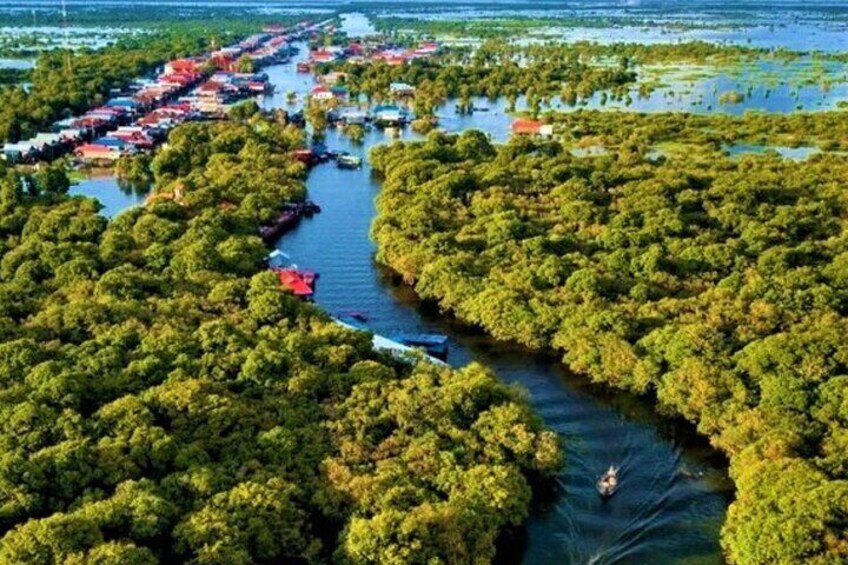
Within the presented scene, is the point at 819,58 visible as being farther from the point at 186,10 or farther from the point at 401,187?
the point at 186,10

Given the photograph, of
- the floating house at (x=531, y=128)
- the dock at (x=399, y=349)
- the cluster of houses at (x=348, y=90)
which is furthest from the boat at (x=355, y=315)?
the cluster of houses at (x=348, y=90)

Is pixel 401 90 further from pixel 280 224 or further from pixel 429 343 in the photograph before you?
pixel 429 343

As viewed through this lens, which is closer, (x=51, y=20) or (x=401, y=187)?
(x=401, y=187)

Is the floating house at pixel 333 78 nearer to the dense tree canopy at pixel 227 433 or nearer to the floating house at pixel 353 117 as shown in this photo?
the floating house at pixel 353 117

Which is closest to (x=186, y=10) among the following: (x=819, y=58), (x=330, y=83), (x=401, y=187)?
(x=330, y=83)

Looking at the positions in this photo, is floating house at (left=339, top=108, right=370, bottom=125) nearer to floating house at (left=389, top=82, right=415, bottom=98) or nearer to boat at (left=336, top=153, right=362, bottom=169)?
floating house at (left=389, top=82, right=415, bottom=98)

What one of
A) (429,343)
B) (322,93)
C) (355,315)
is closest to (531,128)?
(322,93)
